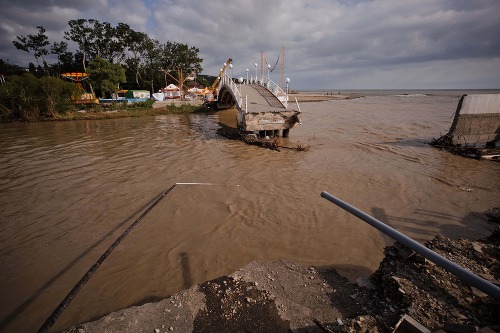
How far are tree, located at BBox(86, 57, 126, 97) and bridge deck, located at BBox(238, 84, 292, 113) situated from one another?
78.9ft

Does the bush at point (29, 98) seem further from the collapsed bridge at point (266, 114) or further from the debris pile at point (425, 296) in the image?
the debris pile at point (425, 296)

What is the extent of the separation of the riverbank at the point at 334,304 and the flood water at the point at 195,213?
1098mm

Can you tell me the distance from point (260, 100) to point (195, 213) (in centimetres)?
1394

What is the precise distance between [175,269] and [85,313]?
59.5 inches

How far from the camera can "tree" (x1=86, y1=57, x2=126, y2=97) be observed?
3458 cm

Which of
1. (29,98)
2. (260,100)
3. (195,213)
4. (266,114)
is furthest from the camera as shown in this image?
(29,98)

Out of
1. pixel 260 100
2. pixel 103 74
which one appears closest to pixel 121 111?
pixel 103 74

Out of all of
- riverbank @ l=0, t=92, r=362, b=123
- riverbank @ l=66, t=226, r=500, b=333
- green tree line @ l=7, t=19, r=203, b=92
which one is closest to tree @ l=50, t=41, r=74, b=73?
green tree line @ l=7, t=19, r=203, b=92

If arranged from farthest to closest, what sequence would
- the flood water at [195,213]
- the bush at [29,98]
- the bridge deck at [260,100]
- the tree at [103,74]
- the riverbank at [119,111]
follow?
the tree at [103,74] → the riverbank at [119,111] → the bush at [29,98] → the bridge deck at [260,100] → the flood water at [195,213]

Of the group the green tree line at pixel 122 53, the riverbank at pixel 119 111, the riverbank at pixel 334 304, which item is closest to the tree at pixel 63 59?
the green tree line at pixel 122 53

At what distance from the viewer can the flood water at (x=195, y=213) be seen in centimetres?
450

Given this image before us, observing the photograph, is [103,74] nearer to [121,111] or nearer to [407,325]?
[121,111]

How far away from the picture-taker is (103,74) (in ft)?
114

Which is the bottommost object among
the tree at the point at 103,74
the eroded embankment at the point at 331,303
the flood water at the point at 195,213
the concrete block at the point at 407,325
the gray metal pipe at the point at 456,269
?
the flood water at the point at 195,213
